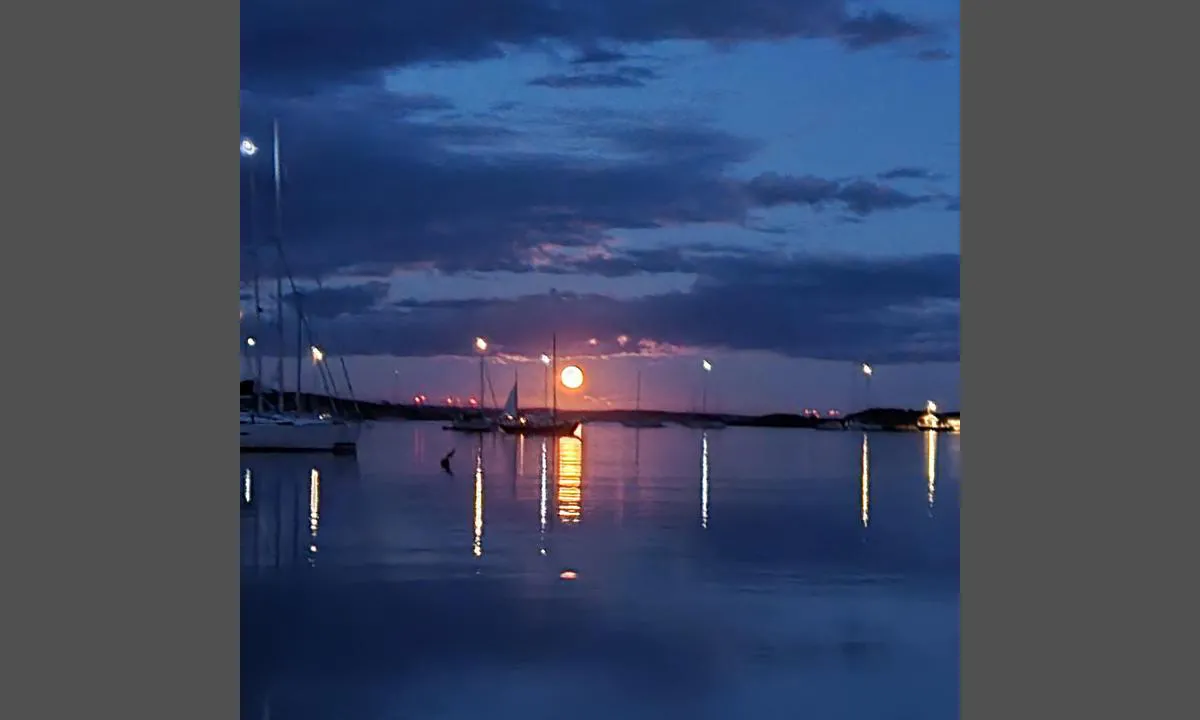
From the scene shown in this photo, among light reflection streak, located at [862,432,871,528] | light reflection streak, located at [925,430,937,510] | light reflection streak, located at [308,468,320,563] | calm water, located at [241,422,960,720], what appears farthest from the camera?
light reflection streak, located at [925,430,937,510]

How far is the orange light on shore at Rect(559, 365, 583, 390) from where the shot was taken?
58.2m

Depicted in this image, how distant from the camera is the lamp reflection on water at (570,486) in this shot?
19.2m

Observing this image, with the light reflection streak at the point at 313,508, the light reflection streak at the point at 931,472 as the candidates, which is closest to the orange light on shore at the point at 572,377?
the light reflection streak at the point at 931,472

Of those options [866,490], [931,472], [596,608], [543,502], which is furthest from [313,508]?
[931,472]

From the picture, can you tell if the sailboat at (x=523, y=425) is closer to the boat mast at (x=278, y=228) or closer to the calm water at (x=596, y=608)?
the boat mast at (x=278, y=228)

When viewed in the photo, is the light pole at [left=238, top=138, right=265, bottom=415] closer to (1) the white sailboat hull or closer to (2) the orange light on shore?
(1) the white sailboat hull

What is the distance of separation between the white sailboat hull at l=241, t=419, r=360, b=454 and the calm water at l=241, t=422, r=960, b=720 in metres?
10.1

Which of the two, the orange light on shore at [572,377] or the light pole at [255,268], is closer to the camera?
the light pole at [255,268]

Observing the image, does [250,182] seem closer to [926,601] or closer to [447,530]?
[447,530]

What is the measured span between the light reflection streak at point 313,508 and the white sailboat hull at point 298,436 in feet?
12.5

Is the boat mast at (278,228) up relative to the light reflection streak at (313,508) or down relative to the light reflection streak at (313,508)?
up

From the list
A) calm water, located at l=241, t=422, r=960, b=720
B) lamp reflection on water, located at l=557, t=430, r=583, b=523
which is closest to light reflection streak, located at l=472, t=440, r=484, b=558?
calm water, located at l=241, t=422, r=960, b=720

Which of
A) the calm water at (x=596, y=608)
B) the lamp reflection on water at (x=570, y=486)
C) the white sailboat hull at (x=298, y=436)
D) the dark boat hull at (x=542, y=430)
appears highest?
the white sailboat hull at (x=298, y=436)

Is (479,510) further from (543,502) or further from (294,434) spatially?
(294,434)
